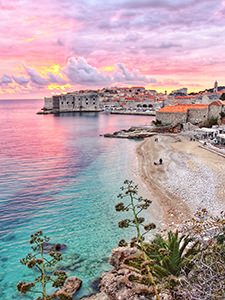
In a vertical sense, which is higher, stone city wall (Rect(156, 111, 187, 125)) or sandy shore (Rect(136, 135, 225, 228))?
stone city wall (Rect(156, 111, 187, 125))

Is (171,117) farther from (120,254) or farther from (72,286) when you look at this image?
(72,286)

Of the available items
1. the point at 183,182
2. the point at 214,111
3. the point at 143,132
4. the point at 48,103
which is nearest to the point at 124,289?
the point at 183,182

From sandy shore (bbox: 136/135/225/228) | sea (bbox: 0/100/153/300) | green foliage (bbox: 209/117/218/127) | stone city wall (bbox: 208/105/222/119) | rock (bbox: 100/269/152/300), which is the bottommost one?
sea (bbox: 0/100/153/300)

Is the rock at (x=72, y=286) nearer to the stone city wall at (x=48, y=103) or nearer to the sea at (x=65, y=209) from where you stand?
the sea at (x=65, y=209)

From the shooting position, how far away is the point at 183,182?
14.9 m

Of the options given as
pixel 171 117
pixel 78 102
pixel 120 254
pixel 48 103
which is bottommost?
pixel 120 254

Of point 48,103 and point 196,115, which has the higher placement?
point 48,103

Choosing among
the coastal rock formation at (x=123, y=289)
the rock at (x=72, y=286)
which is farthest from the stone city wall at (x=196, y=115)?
the coastal rock formation at (x=123, y=289)

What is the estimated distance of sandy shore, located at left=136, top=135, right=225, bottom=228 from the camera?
1155 centimetres

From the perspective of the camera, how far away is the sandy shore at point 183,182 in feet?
37.9

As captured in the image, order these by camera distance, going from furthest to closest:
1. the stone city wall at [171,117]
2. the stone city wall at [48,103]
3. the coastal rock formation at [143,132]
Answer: the stone city wall at [48,103], the stone city wall at [171,117], the coastal rock formation at [143,132]

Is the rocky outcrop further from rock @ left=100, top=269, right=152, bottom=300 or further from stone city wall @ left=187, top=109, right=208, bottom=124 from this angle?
stone city wall @ left=187, top=109, right=208, bottom=124

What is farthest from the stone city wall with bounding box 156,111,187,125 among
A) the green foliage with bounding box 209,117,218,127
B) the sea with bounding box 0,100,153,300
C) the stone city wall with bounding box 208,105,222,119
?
the sea with bounding box 0,100,153,300

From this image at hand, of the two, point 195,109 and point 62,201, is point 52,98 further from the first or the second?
point 62,201
